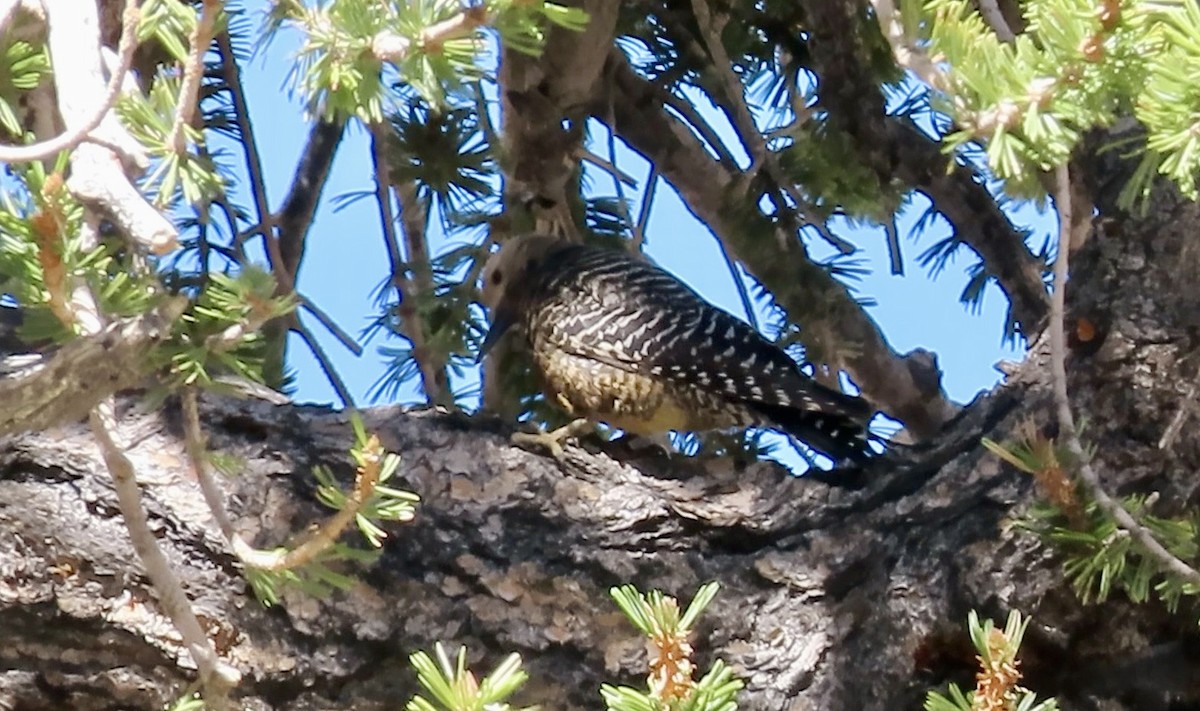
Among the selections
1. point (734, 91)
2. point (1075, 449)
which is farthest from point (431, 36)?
point (734, 91)

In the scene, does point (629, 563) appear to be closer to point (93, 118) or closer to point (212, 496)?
point (212, 496)

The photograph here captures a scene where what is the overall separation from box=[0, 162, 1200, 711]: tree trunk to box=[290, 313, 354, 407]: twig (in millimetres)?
632

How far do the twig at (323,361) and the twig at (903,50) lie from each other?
1.54m

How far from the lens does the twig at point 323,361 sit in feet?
8.27

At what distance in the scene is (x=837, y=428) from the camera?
6.88 ft

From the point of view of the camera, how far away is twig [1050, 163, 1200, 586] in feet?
4.33

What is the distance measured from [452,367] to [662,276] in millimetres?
486

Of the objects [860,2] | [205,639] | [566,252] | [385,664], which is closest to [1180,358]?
[860,2]

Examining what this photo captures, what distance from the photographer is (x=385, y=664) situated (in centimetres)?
168

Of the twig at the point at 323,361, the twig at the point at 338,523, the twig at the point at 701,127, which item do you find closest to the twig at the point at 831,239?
the twig at the point at 701,127

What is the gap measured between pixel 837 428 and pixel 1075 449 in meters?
0.68

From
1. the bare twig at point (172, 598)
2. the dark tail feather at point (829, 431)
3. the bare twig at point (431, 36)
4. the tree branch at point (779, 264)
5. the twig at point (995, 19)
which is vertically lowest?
the bare twig at point (172, 598)

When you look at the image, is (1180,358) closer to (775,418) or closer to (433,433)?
(775,418)

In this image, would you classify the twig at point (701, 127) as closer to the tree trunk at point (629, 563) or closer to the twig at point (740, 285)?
the twig at point (740, 285)
